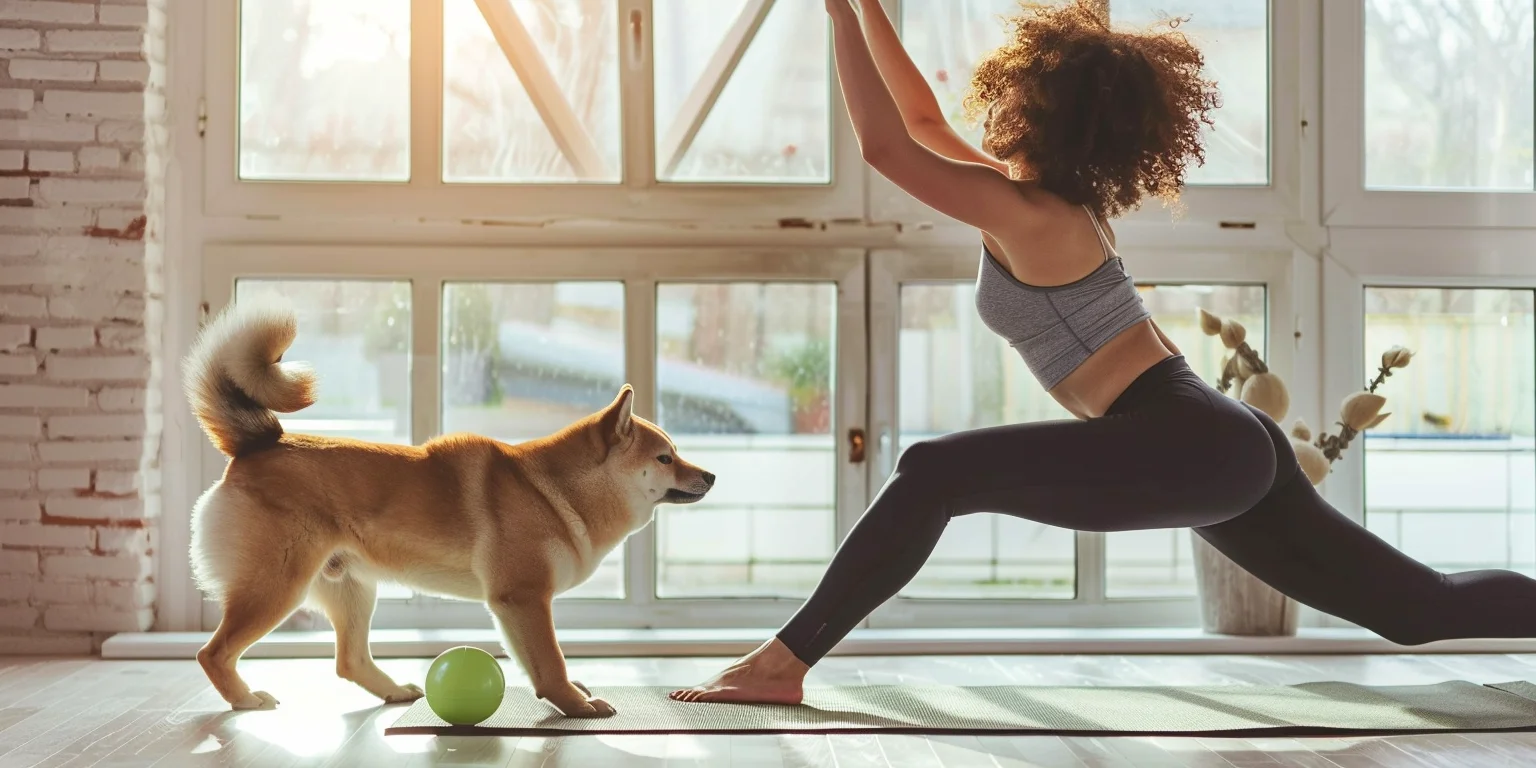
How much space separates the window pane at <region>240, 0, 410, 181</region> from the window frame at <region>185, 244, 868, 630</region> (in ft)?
0.75

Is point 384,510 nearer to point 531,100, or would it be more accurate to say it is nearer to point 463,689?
point 463,689

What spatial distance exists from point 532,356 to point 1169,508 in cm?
181

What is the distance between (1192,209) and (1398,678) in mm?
1258

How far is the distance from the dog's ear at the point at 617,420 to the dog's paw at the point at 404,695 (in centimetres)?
63

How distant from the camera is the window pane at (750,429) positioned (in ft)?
11.1

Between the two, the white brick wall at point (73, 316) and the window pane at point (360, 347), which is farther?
the window pane at point (360, 347)

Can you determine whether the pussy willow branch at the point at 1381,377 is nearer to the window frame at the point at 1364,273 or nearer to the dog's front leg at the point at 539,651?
the window frame at the point at 1364,273

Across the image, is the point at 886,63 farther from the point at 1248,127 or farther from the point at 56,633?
the point at 56,633

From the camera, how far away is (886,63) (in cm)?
260

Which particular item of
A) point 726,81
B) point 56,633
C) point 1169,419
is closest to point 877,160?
point 1169,419

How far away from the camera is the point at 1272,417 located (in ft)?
10.3

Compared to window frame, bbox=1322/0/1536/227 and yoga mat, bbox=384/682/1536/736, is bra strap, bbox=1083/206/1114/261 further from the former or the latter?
window frame, bbox=1322/0/1536/227

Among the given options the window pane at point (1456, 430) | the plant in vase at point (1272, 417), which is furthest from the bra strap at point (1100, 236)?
the window pane at point (1456, 430)

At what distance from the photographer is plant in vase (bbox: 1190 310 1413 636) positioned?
313 cm
